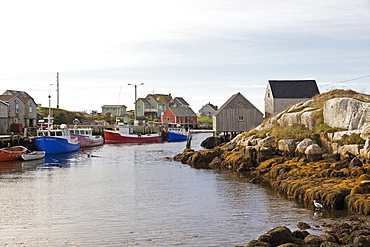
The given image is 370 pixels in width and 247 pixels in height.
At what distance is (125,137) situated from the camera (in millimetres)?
63406

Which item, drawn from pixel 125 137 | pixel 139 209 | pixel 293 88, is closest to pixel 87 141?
pixel 125 137

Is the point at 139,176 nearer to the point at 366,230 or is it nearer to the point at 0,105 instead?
the point at 366,230

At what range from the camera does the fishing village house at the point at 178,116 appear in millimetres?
90938

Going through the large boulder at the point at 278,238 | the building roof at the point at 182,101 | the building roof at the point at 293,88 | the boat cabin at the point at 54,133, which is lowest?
the large boulder at the point at 278,238

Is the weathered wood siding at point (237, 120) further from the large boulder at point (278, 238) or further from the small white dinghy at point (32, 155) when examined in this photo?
the large boulder at point (278, 238)

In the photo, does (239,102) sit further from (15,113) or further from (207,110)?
(207,110)

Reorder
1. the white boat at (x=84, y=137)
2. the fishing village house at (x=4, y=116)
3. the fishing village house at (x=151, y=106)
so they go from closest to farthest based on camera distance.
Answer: the fishing village house at (x=4, y=116), the white boat at (x=84, y=137), the fishing village house at (x=151, y=106)

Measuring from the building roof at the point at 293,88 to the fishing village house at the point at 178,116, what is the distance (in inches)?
1663

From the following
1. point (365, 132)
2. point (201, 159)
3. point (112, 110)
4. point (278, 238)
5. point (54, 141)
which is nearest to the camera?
point (278, 238)

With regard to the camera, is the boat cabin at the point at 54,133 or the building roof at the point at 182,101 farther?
the building roof at the point at 182,101

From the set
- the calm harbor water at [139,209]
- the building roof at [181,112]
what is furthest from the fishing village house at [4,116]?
the building roof at [181,112]

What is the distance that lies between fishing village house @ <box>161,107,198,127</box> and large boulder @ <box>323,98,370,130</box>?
61606mm

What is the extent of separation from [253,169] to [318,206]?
11.7 m

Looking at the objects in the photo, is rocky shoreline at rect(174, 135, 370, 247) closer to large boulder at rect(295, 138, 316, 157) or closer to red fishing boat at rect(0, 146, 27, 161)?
large boulder at rect(295, 138, 316, 157)
